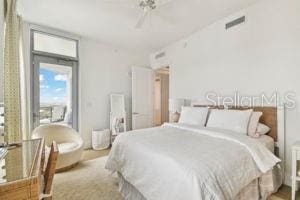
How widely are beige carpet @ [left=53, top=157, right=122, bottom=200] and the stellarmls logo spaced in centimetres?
238

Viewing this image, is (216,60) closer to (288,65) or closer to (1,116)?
A: (288,65)

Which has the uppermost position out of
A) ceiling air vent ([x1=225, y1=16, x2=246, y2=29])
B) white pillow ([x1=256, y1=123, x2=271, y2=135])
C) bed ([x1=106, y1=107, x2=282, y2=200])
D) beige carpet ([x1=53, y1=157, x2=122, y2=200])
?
ceiling air vent ([x1=225, y1=16, x2=246, y2=29])

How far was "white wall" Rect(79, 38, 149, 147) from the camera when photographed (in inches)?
171

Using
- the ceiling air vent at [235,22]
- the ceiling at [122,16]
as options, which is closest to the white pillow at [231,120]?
the ceiling air vent at [235,22]

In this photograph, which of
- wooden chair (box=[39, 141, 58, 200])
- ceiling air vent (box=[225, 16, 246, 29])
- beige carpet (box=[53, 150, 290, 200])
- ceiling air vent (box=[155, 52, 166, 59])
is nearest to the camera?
wooden chair (box=[39, 141, 58, 200])

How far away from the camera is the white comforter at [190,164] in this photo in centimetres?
141

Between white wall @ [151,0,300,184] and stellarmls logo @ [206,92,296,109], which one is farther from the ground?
white wall @ [151,0,300,184]

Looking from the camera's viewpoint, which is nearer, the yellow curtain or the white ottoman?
the yellow curtain

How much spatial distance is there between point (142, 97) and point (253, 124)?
324 centimetres

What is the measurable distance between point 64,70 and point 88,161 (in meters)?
2.13

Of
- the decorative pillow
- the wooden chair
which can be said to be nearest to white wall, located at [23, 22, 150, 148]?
the wooden chair

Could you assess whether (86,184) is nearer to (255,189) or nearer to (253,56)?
(255,189)

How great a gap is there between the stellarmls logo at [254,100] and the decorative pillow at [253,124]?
0.29 metres

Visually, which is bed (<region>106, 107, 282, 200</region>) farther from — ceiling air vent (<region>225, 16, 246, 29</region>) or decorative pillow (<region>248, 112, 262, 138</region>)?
ceiling air vent (<region>225, 16, 246, 29</region>)
